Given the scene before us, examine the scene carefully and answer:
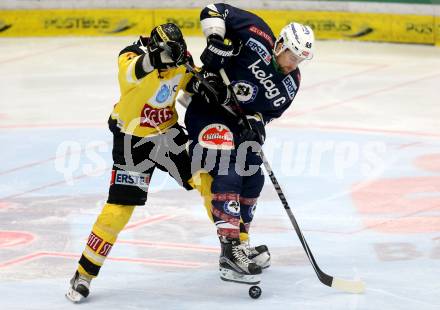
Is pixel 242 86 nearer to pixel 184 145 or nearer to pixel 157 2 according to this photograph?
pixel 184 145

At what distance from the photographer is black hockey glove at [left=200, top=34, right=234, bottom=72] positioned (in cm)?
567

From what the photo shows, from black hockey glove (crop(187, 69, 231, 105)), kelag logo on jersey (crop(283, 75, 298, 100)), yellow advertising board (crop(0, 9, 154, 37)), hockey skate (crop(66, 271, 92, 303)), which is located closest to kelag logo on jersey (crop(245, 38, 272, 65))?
kelag logo on jersey (crop(283, 75, 298, 100))

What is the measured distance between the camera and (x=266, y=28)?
19.5 ft

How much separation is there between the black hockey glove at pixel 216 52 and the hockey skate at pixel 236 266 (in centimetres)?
93

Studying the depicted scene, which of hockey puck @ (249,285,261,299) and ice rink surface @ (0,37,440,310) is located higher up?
hockey puck @ (249,285,261,299)

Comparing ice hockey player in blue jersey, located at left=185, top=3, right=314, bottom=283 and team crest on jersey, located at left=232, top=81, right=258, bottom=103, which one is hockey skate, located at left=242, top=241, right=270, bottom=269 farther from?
team crest on jersey, located at left=232, top=81, right=258, bottom=103

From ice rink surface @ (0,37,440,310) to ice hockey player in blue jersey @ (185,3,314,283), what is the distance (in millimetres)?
377

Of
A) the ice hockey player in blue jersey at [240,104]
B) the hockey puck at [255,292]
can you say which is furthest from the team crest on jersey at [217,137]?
the hockey puck at [255,292]

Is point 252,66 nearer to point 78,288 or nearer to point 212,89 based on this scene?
point 212,89

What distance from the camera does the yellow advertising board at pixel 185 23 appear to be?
13.4m

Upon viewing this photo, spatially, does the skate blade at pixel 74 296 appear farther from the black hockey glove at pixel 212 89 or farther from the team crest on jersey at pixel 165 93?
the black hockey glove at pixel 212 89

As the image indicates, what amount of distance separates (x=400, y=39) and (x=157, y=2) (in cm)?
309

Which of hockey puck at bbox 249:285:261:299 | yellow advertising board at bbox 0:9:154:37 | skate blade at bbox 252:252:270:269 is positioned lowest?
yellow advertising board at bbox 0:9:154:37

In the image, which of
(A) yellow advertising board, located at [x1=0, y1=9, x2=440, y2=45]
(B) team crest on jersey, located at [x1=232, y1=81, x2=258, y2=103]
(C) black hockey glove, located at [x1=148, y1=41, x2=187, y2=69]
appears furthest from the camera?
(A) yellow advertising board, located at [x1=0, y1=9, x2=440, y2=45]
